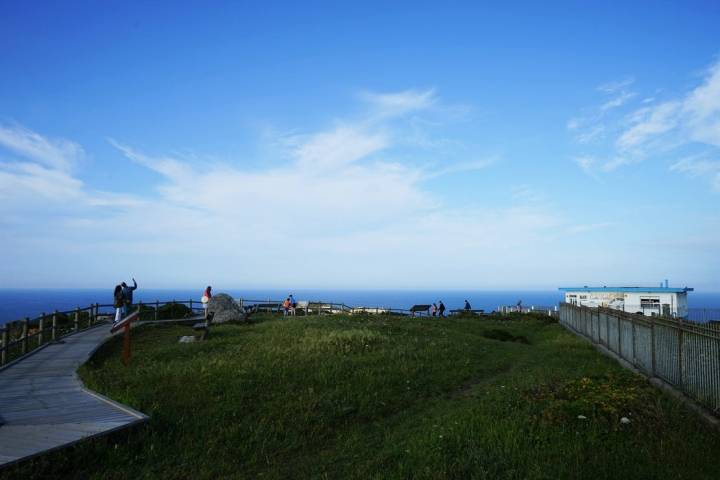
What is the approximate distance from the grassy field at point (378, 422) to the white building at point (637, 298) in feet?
118

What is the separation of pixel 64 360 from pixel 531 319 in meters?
36.1

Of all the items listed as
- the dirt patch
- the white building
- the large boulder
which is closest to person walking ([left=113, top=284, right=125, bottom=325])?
the large boulder

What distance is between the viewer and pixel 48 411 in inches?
404

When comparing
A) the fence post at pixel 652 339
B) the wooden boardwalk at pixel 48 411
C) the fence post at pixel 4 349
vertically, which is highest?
the fence post at pixel 652 339

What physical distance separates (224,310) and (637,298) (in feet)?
139

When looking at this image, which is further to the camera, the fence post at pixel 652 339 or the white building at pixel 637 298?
the white building at pixel 637 298

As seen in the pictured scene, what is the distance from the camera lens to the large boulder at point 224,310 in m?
30.6

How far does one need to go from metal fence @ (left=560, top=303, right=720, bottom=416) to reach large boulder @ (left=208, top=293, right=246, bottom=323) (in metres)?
20.9

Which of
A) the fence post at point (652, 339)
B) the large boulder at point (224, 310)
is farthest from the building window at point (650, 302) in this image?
the fence post at point (652, 339)

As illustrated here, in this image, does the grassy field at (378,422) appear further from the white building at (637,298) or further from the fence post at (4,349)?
the white building at (637,298)

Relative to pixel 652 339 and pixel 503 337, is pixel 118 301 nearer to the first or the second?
pixel 503 337

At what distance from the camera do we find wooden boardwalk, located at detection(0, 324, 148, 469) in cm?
819

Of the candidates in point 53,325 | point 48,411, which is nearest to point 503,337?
point 53,325

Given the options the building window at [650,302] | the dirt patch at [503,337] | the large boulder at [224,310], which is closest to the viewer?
the dirt patch at [503,337]
